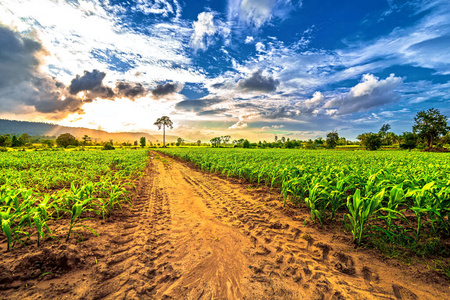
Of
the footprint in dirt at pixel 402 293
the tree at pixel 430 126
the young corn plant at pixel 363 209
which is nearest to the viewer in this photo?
the footprint in dirt at pixel 402 293

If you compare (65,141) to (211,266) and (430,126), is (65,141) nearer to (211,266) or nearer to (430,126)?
(211,266)

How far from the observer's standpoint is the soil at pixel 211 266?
234 centimetres

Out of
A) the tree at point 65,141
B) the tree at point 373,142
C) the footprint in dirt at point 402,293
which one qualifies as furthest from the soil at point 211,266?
the tree at point 373,142

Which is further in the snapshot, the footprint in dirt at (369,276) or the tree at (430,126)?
the tree at (430,126)

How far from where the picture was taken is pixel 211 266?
117 inches

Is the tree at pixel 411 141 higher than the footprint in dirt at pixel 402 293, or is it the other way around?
the tree at pixel 411 141

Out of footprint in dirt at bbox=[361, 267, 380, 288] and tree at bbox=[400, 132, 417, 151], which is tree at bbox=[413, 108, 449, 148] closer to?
tree at bbox=[400, 132, 417, 151]

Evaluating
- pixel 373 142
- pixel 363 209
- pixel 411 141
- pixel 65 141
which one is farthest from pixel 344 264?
pixel 411 141

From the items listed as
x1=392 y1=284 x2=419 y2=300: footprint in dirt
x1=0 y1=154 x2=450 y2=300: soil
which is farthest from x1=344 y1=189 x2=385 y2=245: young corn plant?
x1=392 y1=284 x2=419 y2=300: footprint in dirt

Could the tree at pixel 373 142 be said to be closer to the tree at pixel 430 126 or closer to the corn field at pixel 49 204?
the tree at pixel 430 126

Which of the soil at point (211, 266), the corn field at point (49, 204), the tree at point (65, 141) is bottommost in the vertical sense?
A: the soil at point (211, 266)

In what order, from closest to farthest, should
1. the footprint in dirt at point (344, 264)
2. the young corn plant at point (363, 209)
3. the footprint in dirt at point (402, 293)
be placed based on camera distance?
the footprint in dirt at point (402, 293) → the footprint in dirt at point (344, 264) → the young corn plant at point (363, 209)

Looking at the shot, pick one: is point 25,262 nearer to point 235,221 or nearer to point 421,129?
point 235,221

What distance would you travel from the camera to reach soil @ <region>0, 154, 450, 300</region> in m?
2.34
